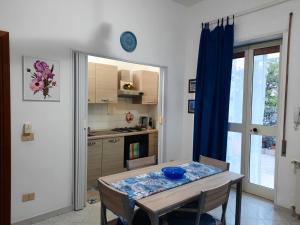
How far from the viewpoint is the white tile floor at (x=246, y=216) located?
2.62m

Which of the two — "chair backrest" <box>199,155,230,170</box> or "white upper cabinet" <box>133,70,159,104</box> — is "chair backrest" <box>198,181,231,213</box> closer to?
"chair backrest" <box>199,155,230,170</box>

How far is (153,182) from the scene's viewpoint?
190 centimetres

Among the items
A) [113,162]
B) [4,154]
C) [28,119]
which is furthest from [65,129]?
[113,162]

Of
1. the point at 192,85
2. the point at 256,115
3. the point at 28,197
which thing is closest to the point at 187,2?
the point at 192,85

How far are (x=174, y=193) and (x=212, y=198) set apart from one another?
28 cm

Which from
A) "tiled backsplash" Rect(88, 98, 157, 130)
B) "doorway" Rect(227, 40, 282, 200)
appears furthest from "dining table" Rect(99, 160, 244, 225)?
"tiled backsplash" Rect(88, 98, 157, 130)

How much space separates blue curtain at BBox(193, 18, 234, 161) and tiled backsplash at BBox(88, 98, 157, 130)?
5.21ft

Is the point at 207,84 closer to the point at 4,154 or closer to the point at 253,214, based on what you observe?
the point at 253,214

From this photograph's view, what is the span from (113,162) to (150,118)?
58.7 inches

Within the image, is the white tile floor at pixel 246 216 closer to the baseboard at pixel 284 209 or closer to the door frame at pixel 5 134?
the baseboard at pixel 284 209

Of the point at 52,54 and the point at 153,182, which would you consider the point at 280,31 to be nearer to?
the point at 153,182

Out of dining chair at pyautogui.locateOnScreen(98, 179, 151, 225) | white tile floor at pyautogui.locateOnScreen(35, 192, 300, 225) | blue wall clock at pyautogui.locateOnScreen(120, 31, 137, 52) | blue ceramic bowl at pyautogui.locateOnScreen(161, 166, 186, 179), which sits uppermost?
blue wall clock at pyautogui.locateOnScreen(120, 31, 137, 52)

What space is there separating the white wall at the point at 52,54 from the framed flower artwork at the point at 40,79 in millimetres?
56

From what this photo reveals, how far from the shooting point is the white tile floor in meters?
2.62
